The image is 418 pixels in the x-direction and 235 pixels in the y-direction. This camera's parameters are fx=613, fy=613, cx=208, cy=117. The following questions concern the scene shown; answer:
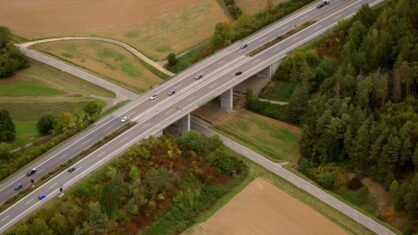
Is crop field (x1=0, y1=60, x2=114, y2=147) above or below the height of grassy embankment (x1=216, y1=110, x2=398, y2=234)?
above

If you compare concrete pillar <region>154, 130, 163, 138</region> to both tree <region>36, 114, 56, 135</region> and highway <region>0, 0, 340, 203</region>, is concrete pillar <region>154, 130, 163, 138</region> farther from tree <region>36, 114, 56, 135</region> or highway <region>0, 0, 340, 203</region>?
tree <region>36, 114, 56, 135</region>

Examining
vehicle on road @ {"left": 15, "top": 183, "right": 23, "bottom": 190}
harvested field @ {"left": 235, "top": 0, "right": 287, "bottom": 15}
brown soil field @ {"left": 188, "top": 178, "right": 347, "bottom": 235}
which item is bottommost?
A: brown soil field @ {"left": 188, "top": 178, "right": 347, "bottom": 235}

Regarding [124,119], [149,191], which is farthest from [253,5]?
[149,191]

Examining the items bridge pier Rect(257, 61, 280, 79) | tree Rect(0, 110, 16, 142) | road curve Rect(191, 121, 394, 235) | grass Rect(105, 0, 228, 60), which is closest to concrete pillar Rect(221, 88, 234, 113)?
road curve Rect(191, 121, 394, 235)

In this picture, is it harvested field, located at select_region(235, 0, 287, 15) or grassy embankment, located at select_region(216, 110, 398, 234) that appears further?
harvested field, located at select_region(235, 0, 287, 15)

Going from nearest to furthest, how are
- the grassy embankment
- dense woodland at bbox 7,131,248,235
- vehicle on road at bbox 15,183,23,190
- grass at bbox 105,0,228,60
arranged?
dense woodland at bbox 7,131,248,235
vehicle on road at bbox 15,183,23,190
the grassy embankment
grass at bbox 105,0,228,60

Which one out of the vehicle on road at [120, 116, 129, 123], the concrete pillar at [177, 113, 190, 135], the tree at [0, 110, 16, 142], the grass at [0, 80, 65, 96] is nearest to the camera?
the tree at [0, 110, 16, 142]
